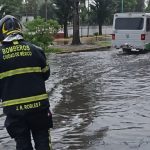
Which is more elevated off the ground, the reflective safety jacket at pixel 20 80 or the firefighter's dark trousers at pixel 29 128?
the reflective safety jacket at pixel 20 80

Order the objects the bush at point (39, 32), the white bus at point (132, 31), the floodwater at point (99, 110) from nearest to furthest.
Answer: the floodwater at point (99, 110)
the bush at point (39, 32)
the white bus at point (132, 31)

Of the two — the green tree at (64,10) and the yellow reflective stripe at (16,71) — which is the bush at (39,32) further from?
the yellow reflective stripe at (16,71)

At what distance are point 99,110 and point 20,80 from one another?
220 inches

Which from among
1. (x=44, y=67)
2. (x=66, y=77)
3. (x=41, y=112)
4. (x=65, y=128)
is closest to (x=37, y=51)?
(x=44, y=67)

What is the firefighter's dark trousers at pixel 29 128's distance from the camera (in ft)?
16.7

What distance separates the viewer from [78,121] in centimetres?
945

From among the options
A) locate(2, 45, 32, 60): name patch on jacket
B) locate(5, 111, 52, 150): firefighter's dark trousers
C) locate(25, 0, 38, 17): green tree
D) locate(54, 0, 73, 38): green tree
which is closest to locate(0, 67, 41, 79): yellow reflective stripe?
locate(2, 45, 32, 60): name patch on jacket

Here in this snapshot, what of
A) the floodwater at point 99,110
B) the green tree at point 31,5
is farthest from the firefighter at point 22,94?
the green tree at point 31,5

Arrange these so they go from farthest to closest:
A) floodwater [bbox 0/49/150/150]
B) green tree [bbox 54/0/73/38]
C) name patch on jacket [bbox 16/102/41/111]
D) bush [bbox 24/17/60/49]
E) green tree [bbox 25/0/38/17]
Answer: green tree [bbox 25/0/38/17]
green tree [bbox 54/0/73/38]
bush [bbox 24/17/60/49]
floodwater [bbox 0/49/150/150]
name patch on jacket [bbox 16/102/41/111]

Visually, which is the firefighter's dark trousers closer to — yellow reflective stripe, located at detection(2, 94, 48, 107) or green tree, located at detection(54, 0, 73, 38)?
yellow reflective stripe, located at detection(2, 94, 48, 107)

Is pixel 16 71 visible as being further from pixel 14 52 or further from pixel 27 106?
pixel 27 106

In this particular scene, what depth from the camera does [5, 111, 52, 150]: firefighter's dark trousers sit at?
5090 millimetres

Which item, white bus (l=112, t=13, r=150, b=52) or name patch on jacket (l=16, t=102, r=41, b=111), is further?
white bus (l=112, t=13, r=150, b=52)

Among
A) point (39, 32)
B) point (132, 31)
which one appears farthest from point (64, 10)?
point (39, 32)
